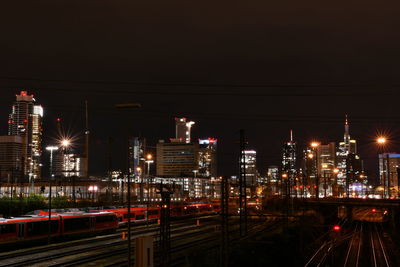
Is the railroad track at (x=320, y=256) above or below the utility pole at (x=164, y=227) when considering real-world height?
below

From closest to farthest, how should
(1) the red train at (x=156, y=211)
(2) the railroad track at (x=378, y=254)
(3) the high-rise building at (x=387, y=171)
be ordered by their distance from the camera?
(2) the railroad track at (x=378, y=254) → (3) the high-rise building at (x=387, y=171) → (1) the red train at (x=156, y=211)

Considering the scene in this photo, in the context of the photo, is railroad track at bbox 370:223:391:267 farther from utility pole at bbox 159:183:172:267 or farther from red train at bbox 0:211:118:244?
red train at bbox 0:211:118:244

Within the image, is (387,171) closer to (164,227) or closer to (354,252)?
(354,252)

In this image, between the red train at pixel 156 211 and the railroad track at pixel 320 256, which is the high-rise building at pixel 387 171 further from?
the red train at pixel 156 211

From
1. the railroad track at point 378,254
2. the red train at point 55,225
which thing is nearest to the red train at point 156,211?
the red train at point 55,225

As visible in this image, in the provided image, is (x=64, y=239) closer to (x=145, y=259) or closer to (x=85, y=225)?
(x=85, y=225)

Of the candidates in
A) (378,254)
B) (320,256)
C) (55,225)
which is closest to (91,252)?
(55,225)

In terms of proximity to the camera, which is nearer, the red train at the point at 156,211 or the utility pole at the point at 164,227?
the utility pole at the point at 164,227

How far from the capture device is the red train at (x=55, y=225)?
3150cm

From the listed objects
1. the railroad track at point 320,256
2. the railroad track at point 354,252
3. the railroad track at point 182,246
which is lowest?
the railroad track at point 354,252

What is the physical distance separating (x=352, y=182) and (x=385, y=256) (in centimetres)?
10427

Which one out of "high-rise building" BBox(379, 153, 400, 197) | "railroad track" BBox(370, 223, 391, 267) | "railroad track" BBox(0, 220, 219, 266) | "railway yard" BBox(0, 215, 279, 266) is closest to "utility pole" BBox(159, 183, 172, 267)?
"railway yard" BBox(0, 215, 279, 266)

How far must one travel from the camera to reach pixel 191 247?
3647 centimetres

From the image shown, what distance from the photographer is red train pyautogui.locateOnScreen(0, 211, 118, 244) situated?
103 ft
